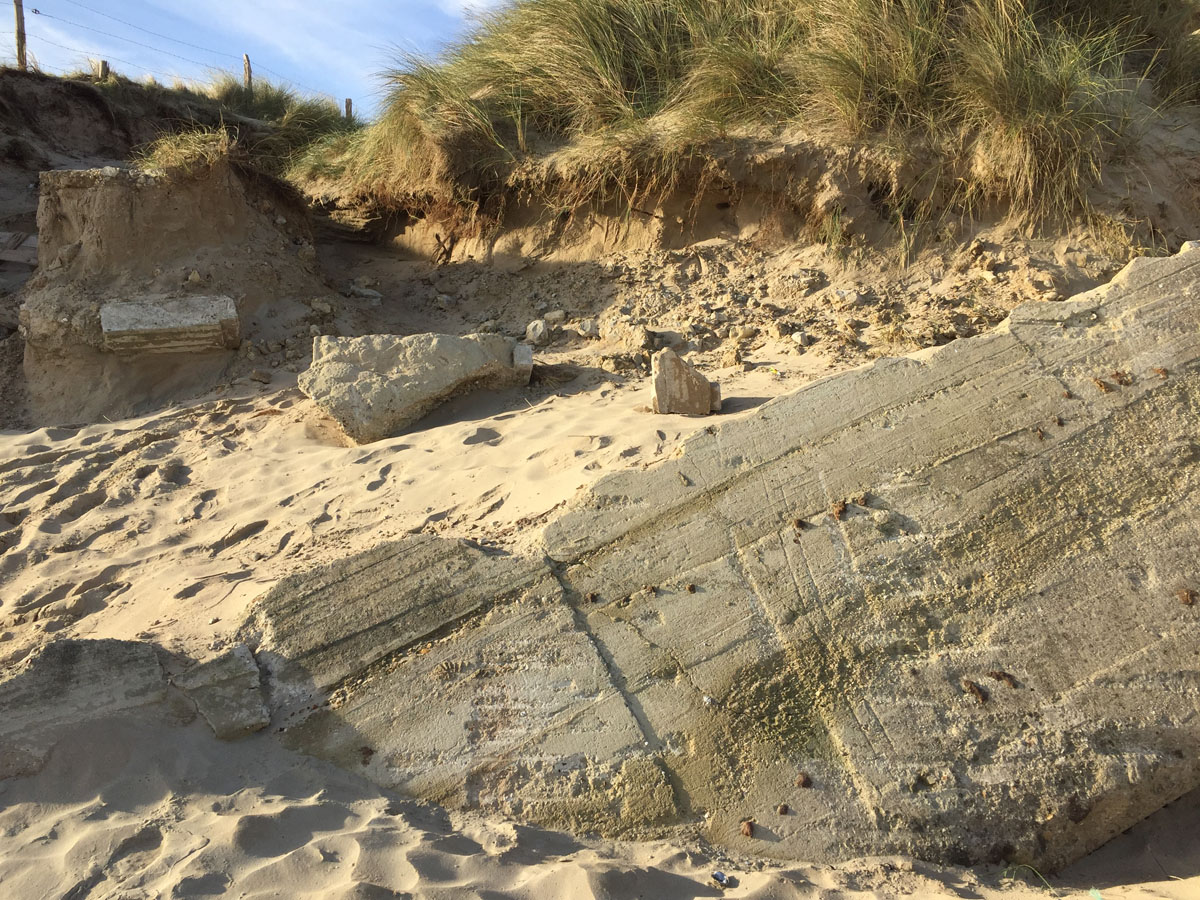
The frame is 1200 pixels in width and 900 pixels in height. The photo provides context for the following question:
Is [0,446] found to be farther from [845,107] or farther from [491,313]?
[845,107]

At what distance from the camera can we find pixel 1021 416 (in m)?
2.93

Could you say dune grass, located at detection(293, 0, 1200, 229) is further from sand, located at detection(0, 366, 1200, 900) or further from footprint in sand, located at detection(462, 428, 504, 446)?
footprint in sand, located at detection(462, 428, 504, 446)

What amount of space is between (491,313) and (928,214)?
308 centimetres

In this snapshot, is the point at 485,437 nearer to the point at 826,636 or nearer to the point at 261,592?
the point at 261,592

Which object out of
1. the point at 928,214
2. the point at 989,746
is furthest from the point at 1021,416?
the point at 928,214

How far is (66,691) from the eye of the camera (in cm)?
253

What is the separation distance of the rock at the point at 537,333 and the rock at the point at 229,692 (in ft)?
11.1

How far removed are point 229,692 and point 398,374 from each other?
2341 millimetres

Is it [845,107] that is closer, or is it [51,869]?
[51,869]

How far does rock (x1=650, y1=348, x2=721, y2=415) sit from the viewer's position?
4070mm

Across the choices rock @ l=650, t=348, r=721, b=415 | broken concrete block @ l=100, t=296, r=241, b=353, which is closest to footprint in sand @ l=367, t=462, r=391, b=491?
rock @ l=650, t=348, r=721, b=415

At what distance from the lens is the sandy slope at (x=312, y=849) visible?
203 cm

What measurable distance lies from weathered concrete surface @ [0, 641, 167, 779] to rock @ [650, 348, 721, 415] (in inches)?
92.8

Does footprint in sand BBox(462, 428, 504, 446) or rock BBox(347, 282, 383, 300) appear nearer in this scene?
footprint in sand BBox(462, 428, 504, 446)
